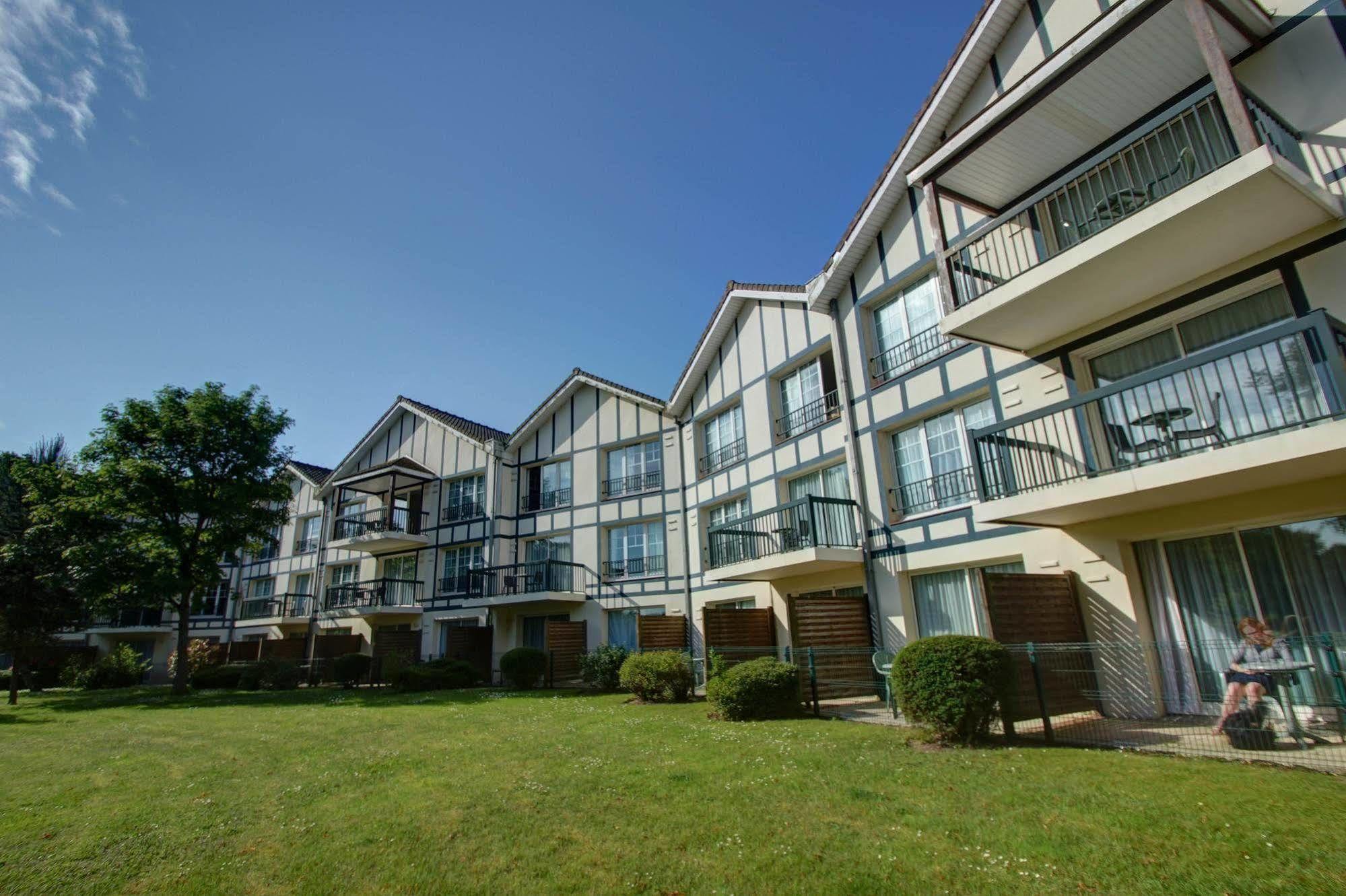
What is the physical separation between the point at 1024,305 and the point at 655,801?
8.22m

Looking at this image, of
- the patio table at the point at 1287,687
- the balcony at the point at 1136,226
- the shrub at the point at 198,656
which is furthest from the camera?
the shrub at the point at 198,656

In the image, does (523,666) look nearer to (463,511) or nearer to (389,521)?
(463,511)

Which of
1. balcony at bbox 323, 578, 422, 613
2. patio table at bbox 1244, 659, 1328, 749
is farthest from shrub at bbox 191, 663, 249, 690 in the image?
patio table at bbox 1244, 659, 1328, 749

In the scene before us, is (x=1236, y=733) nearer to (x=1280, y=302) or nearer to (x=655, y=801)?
(x=1280, y=302)

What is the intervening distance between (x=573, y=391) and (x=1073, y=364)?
18.3 meters

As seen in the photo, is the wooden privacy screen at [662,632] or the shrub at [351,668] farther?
the shrub at [351,668]

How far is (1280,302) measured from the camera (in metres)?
8.16

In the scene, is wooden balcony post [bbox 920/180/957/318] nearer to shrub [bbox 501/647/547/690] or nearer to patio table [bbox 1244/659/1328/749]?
patio table [bbox 1244/659/1328/749]

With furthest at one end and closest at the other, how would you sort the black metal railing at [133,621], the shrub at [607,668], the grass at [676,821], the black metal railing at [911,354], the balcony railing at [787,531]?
1. the black metal railing at [133,621]
2. the shrub at [607,668]
3. the balcony railing at [787,531]
4. the black metal railing at [911,354]
5. the grass at [676,821]

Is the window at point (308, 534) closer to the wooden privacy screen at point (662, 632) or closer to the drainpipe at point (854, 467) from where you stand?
the wooden privacy screen at point (662, 632)

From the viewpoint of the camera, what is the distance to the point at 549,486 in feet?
85.0

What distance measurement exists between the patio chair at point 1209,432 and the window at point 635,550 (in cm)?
1545

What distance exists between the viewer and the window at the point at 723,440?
19.2 metres

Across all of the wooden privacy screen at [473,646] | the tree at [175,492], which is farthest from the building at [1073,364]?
the tree at [175,492]
